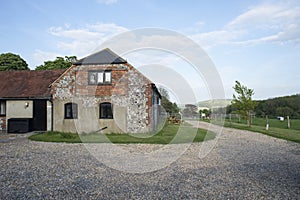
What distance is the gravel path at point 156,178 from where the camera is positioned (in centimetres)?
489

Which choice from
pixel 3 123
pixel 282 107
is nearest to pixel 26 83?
pixel 3 123

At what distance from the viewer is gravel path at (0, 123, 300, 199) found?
489cm

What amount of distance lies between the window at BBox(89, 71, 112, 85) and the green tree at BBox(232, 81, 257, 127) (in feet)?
43.6

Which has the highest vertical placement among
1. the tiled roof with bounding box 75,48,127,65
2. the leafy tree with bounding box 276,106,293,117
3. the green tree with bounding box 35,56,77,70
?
the green tree with bounding box 35,56,77,70

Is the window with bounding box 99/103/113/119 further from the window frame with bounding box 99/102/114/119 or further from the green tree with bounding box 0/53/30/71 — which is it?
the green tree with bounding box 0/53/30/71

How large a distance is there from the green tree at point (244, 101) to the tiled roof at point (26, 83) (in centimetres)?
1579

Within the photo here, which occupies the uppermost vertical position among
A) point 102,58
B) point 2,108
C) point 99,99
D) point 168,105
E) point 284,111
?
point 102,58

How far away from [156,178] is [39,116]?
46.6 ft

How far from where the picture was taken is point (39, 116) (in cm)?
1800

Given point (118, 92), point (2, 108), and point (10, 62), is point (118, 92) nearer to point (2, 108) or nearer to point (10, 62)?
point (2, 108)

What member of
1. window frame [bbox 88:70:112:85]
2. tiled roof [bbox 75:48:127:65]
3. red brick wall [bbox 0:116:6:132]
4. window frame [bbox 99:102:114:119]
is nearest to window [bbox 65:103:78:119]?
window frame [bbox 99:102:114:119]

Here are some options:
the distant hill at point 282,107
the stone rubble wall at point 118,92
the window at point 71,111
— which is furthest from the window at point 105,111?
the distant hill at point 282,107

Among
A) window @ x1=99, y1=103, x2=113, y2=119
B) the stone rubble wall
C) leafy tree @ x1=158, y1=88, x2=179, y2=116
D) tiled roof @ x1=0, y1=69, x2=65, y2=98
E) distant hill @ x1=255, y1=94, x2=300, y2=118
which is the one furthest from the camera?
leafy tree @ x1=158, y1=88, x2=179, y2=116

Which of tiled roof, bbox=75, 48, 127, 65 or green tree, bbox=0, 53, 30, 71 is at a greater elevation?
green tree, bbox=0, 53, 30, 71
